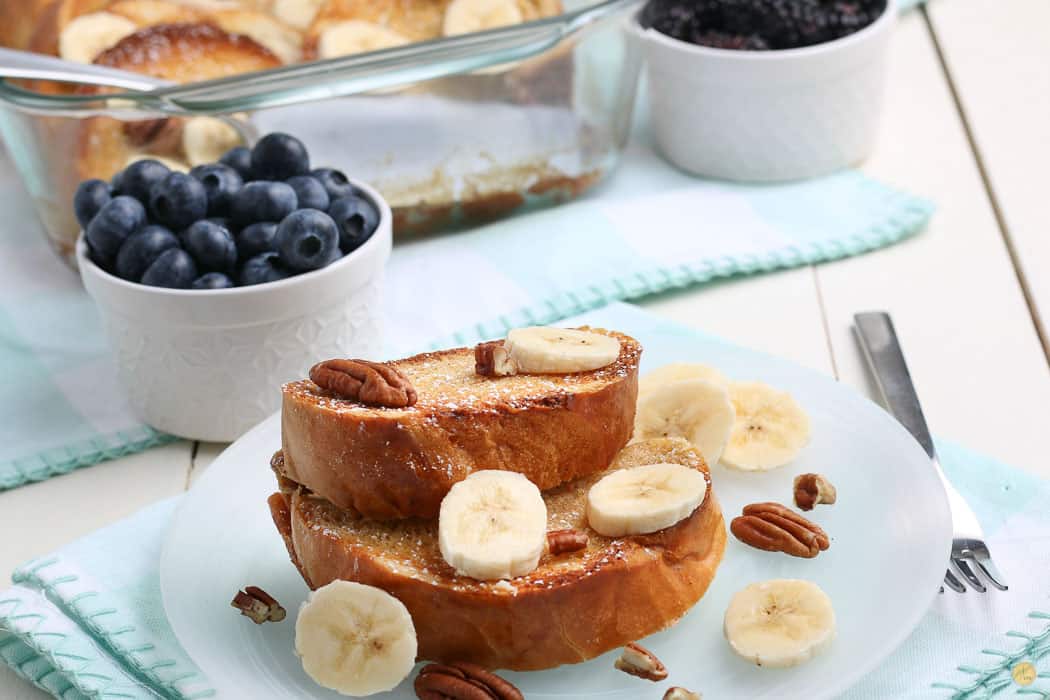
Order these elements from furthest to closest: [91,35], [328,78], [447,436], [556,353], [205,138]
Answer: [91,35]
[205,138]
[328,78]
[556,353]
[447,436]

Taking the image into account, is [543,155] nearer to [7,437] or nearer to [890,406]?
[890,406]

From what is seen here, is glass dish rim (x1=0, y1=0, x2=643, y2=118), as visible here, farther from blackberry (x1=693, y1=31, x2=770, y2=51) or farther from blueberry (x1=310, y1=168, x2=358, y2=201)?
blackberry (x1=693, y1=31, x2=770, y2=51)

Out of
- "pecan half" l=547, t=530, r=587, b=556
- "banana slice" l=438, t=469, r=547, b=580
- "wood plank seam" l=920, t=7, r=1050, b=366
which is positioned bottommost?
"wood plank seam" l=920, t=7, r=1050, b=366

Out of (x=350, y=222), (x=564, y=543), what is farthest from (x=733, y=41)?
(x=564, y=543)

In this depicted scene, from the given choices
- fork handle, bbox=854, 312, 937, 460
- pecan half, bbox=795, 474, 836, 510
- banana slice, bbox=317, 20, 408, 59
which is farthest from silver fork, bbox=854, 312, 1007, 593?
banana slice, bbox=317, 20, 408, 59

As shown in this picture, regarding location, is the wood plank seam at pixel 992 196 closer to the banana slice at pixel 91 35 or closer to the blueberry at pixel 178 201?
the blueberry at pixel 178 201

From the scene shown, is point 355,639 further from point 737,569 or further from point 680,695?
point 737,569

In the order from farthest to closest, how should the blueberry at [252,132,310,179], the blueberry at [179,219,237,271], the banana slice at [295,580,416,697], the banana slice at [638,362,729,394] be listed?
the blueberry at [252,132,310,179], the blueberry at [179,219,237,271], the banana slice at [638,362,729,394], the banana slice at [295,580,416,697]
